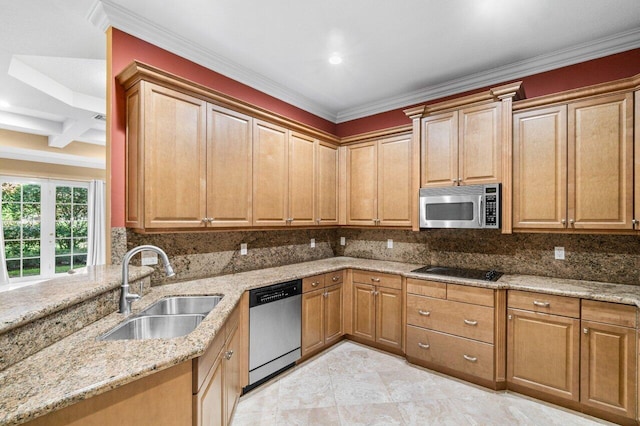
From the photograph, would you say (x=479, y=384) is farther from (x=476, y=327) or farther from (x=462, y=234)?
(x=462, y=234)

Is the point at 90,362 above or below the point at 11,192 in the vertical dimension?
below

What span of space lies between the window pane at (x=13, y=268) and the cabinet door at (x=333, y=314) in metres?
5.90

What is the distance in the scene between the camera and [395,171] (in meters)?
3.51

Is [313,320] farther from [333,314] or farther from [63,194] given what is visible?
[63,194]

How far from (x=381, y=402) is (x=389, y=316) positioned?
94 cm

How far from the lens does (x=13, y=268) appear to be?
5391 mm

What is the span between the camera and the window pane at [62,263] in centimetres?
580

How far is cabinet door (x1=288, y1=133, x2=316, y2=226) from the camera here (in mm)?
3293

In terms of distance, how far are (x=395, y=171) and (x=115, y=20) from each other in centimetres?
286

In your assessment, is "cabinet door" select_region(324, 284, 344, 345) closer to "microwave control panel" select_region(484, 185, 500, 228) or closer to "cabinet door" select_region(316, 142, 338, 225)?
"cabinet door" select_region(316, 142, 338, 225)

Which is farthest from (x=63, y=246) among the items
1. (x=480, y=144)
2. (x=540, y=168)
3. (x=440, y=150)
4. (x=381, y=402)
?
(x=540, y=168)

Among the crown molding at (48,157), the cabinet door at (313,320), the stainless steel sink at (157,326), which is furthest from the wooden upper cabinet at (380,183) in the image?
the crown molding at (48,157)

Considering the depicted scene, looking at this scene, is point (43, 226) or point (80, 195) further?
point (80, 195)

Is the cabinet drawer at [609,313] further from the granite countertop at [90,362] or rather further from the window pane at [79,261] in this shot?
the window pane at [79,261]
